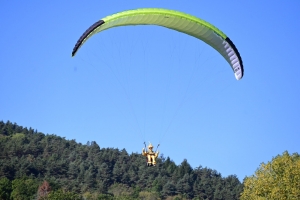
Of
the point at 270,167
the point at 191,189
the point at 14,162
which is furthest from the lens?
the point at 191,189

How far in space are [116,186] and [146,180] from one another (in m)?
10.0

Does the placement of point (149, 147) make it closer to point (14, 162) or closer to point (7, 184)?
point (7, 184)

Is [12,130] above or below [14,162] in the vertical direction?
above

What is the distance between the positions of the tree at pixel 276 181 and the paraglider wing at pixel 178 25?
49.0ft

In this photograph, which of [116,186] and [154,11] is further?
[116,186]

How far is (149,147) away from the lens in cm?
3428

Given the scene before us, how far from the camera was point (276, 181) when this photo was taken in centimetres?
5062

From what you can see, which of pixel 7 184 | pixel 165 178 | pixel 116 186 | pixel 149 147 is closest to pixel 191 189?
pixel 165 178

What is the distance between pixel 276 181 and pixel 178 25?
769 inches

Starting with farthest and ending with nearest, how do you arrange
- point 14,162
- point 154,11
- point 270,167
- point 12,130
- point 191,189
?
point 12,130 → point 191,189 → point 14,162 → point 270,167 → point 154,11

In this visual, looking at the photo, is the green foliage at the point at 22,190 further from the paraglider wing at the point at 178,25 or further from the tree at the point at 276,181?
the paraglider wing at the point at 178,25

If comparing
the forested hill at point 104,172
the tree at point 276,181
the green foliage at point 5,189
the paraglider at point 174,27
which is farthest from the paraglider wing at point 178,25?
the forested hill at point 104,172

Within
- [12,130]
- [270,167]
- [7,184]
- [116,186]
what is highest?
[12,130]

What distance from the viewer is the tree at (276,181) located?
49.2 meters
